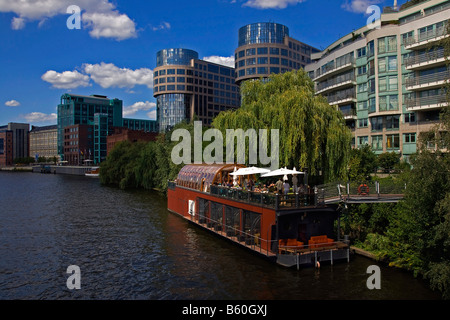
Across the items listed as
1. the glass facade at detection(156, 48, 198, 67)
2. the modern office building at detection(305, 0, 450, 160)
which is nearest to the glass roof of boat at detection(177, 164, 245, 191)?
the modern office building at detection(305, 0, 450, 160)

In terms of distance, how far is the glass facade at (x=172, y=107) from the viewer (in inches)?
5773

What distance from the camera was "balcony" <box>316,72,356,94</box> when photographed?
57.1 metres

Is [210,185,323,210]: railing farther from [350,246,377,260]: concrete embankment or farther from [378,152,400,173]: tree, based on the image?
[378,152,400,173]: tree

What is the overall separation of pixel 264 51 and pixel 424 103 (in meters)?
81.3

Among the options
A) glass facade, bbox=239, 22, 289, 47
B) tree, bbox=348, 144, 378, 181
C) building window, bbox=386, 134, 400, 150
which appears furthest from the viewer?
glass facade, bbox=239, 22, 289, 47

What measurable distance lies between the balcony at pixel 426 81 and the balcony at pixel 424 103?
138 centimetres

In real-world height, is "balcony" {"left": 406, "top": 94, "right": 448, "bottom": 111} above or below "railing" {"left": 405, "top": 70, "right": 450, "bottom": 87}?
below

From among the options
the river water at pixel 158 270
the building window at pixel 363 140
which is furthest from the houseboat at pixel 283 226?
the building window at pixel 363 140

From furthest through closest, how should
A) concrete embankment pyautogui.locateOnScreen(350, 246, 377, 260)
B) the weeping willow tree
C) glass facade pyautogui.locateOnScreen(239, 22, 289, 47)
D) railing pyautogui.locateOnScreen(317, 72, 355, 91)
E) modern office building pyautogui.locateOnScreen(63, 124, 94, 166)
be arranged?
1. modern office building pyautogui.locateOnScreen(63, 124, 94, 166)
2. glass facade pyautogui.locateOnScreen(239, 22, 289, 47)
3. railing pyautogui.locateOnScreen(317, 72, 355, 91)
4. the weeping willow tree
5. concrete embankment pyautogui.locateOnScreen(350, 246, 377, 260)

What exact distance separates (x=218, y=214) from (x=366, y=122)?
3375 cm

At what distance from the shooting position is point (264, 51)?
119562 mm

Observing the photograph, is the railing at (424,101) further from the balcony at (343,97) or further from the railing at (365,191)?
the railing at (365,191)

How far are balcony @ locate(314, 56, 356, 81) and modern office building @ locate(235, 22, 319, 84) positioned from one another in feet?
170
